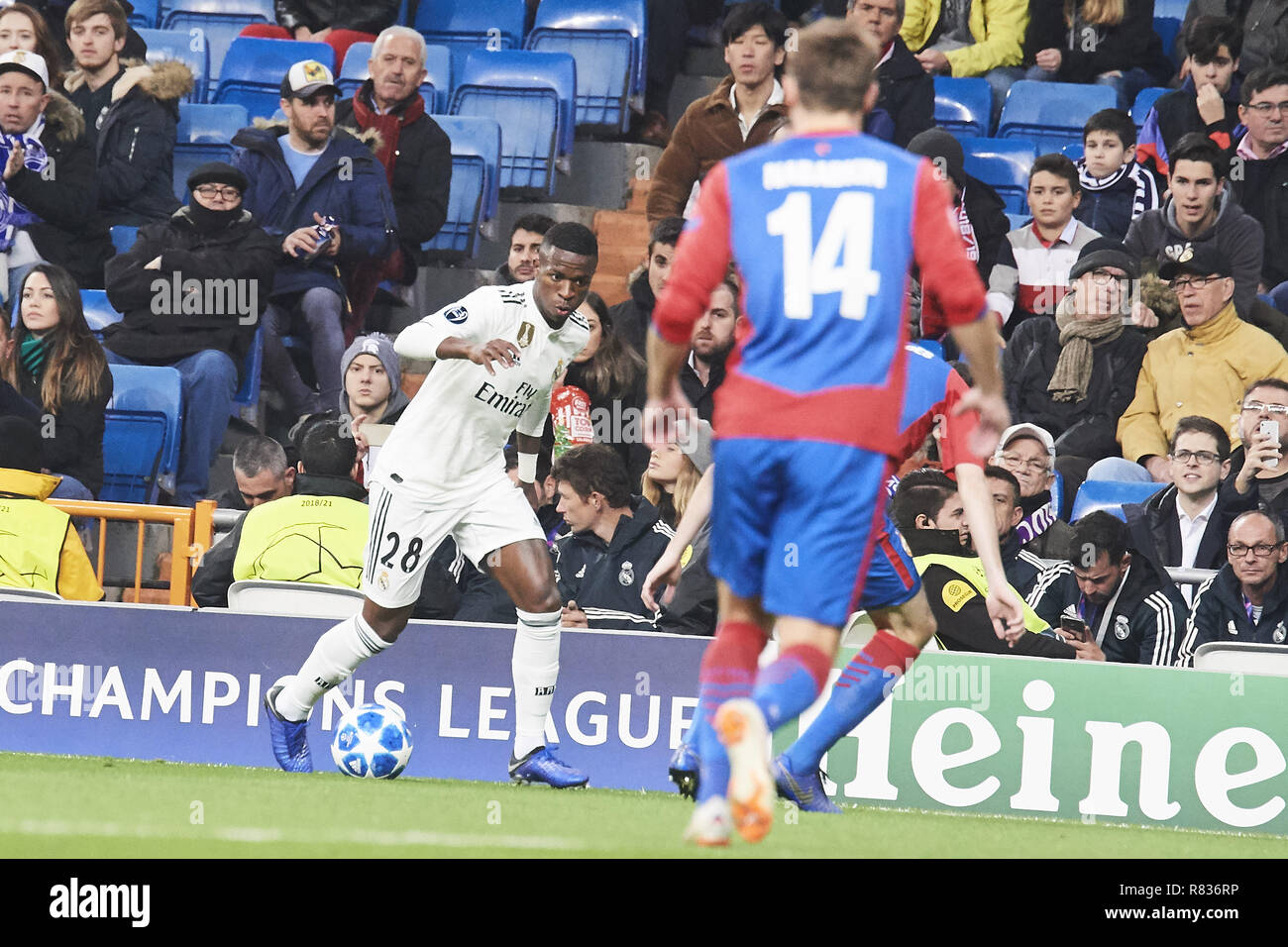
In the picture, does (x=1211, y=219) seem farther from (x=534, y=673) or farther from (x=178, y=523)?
(x=178, y=523)

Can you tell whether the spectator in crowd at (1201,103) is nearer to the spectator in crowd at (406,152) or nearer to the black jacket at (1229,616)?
the black jacket at (1229,616)

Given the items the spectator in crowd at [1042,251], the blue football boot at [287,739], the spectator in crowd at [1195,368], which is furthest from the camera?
the spectator in crowd at [1042,251]

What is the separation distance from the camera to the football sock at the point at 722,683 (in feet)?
15.2

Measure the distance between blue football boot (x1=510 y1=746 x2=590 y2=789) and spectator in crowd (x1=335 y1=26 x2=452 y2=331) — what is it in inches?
169

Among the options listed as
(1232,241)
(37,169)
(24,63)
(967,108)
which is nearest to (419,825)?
(1232,241)

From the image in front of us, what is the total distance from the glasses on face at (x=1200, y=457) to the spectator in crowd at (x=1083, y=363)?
908 mm

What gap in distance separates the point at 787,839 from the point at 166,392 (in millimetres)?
5692

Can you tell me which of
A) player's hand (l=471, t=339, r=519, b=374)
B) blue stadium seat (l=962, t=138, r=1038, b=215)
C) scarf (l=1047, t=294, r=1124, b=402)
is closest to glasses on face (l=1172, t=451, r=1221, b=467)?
scarf (l=1047, t=294, r=1124, b=402)

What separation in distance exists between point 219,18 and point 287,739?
776 centimetres

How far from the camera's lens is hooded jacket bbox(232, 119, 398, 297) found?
1067 cm

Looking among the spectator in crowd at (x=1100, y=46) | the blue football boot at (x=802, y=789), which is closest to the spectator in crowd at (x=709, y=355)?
the blue football boot at (x=802, y=789)

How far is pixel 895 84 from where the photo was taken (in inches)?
438

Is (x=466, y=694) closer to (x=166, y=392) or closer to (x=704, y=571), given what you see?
(x=704, y=571)

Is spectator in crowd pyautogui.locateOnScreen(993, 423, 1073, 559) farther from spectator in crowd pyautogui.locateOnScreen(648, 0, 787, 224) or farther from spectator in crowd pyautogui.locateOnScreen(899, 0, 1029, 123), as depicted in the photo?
spectator in crowd pyautogui.locateOnScreen(899, 0, 1029, 123)
